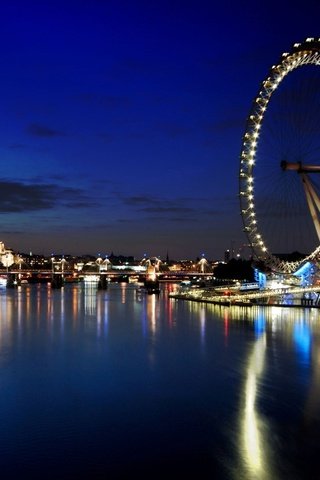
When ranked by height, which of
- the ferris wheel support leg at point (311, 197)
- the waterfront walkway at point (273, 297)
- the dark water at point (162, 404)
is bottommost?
the dark water at point (162, 404)

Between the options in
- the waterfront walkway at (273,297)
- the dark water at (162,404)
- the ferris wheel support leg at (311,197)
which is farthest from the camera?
the waterfront walkway at (273,297)

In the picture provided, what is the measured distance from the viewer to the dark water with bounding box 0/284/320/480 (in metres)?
8.91

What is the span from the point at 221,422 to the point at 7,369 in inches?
276

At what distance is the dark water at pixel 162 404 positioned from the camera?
891 centimetres

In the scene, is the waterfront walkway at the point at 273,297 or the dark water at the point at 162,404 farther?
the waterfront walkway at the point at 273,297

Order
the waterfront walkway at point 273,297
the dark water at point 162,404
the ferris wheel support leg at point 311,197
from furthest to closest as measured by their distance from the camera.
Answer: the waterfront walkway at point 273,297 → the ferris wheel support leg at point 311,197 → the dark water at point 162,404

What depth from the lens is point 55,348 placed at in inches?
796

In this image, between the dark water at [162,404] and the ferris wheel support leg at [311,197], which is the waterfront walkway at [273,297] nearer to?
the ferris wheel support leg at [311,197]

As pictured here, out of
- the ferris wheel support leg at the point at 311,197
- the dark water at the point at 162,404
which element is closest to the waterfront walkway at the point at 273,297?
the ferris wheel support leg at the point at 311,197

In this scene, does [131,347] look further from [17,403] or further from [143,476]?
[143,476]

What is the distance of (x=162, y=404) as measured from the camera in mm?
12258

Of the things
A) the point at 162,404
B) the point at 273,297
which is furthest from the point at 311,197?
the point at 162,404

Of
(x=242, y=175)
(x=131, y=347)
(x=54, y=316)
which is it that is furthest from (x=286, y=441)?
(x=54, y=316)

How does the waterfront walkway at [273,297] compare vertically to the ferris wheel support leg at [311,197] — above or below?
below
